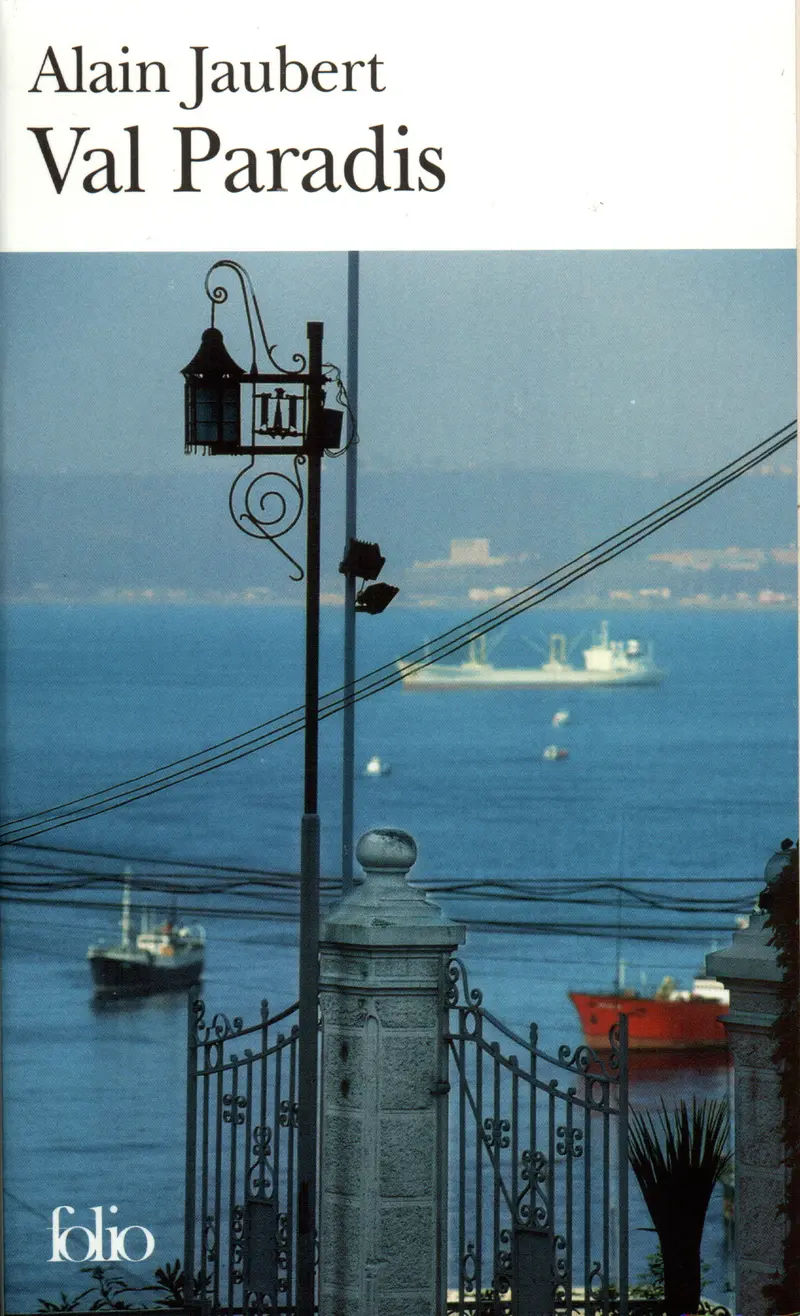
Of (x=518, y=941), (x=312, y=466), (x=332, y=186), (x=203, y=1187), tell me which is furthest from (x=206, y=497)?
(x=203, y=1187)

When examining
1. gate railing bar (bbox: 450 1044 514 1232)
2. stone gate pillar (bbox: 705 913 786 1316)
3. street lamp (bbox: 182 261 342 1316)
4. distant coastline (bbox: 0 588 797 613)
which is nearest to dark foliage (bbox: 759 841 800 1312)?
stone gate pillar (bbox: 705 913 786 1316)

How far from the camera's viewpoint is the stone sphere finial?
4594 mm

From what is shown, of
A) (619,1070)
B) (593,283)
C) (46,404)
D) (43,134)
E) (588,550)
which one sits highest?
(43,134)

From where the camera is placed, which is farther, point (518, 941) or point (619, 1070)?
point (518, 941)

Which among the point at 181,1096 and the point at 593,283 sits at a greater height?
the point at 593,283

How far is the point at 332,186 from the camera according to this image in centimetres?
491

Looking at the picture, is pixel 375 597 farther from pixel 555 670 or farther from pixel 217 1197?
pixel 217 1197

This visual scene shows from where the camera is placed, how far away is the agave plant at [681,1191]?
16.1 ft

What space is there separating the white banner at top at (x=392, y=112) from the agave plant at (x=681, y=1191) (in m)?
2.45

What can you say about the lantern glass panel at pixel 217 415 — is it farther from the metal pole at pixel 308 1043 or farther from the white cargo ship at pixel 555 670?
the metal pole at pixel 308 1043

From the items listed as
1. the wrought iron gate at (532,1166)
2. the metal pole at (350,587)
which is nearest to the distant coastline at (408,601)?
the metal pole at (350,587)

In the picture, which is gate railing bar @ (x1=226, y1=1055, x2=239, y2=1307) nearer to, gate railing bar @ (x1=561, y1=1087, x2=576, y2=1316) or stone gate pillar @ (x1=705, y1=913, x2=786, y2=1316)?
gate railing bar @ (x1=561, y1=1087, x2=576, y2=1316)

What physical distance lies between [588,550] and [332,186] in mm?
1212

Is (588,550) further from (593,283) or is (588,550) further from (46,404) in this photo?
(46,404)
